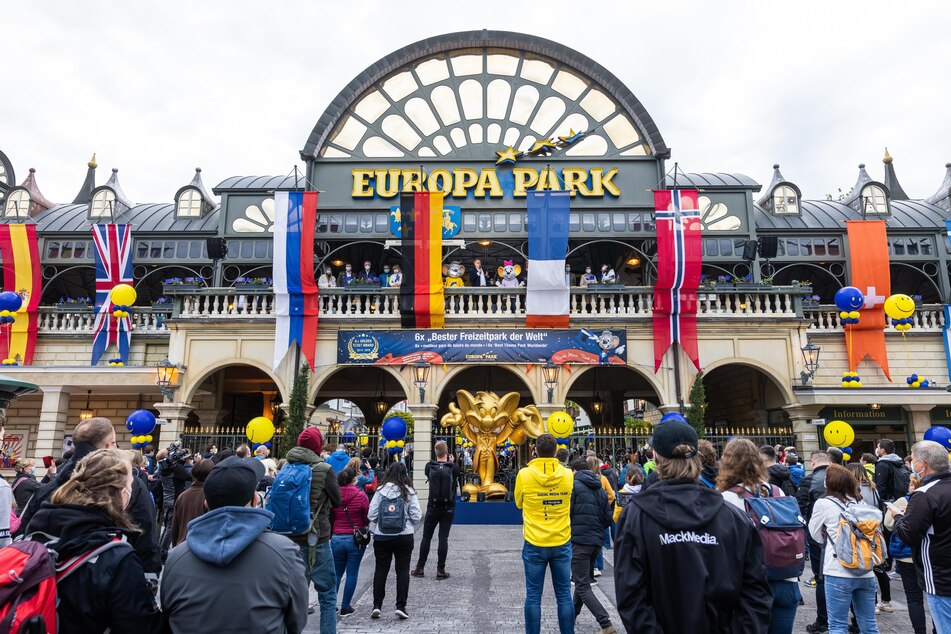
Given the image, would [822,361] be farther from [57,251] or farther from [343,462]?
[57,251]

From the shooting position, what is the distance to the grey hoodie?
2635mm

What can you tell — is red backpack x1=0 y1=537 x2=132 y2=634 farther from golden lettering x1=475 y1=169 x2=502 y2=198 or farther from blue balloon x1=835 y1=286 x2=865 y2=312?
golden lettering x1=475 y1=169 x2=502 y2=198

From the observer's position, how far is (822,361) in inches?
765

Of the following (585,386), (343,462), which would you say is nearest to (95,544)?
(343,462)

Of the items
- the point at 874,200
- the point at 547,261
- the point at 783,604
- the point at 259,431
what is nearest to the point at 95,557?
the point at 783,604

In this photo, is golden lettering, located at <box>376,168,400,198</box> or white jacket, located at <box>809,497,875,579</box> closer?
white jacket, located at <box>809,497,875,579</box>

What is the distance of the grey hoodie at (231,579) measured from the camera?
263 cm

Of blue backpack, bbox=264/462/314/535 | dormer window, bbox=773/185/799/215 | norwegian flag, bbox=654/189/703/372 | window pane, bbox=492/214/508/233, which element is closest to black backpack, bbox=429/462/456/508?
blue backpack, bbox=264/462/314/535

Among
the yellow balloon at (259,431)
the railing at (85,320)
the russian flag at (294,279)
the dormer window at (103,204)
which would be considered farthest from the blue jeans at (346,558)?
the dormer window at (103,204)

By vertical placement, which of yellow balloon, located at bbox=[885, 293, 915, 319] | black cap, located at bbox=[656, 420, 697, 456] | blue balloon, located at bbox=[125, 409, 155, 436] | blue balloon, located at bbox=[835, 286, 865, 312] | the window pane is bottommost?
blue balloon, located at bbox=[125, 409, 155, 436]

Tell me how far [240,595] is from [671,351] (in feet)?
56.9

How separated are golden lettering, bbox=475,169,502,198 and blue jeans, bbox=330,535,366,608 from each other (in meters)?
17.0

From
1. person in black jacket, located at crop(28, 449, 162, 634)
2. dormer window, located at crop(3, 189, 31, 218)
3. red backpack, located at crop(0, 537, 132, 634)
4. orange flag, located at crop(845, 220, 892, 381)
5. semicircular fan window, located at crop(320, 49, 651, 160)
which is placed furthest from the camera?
dormer window, located at crop(3, 189, 31, 218)

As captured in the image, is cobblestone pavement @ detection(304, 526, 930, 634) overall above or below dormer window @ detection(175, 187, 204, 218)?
below
